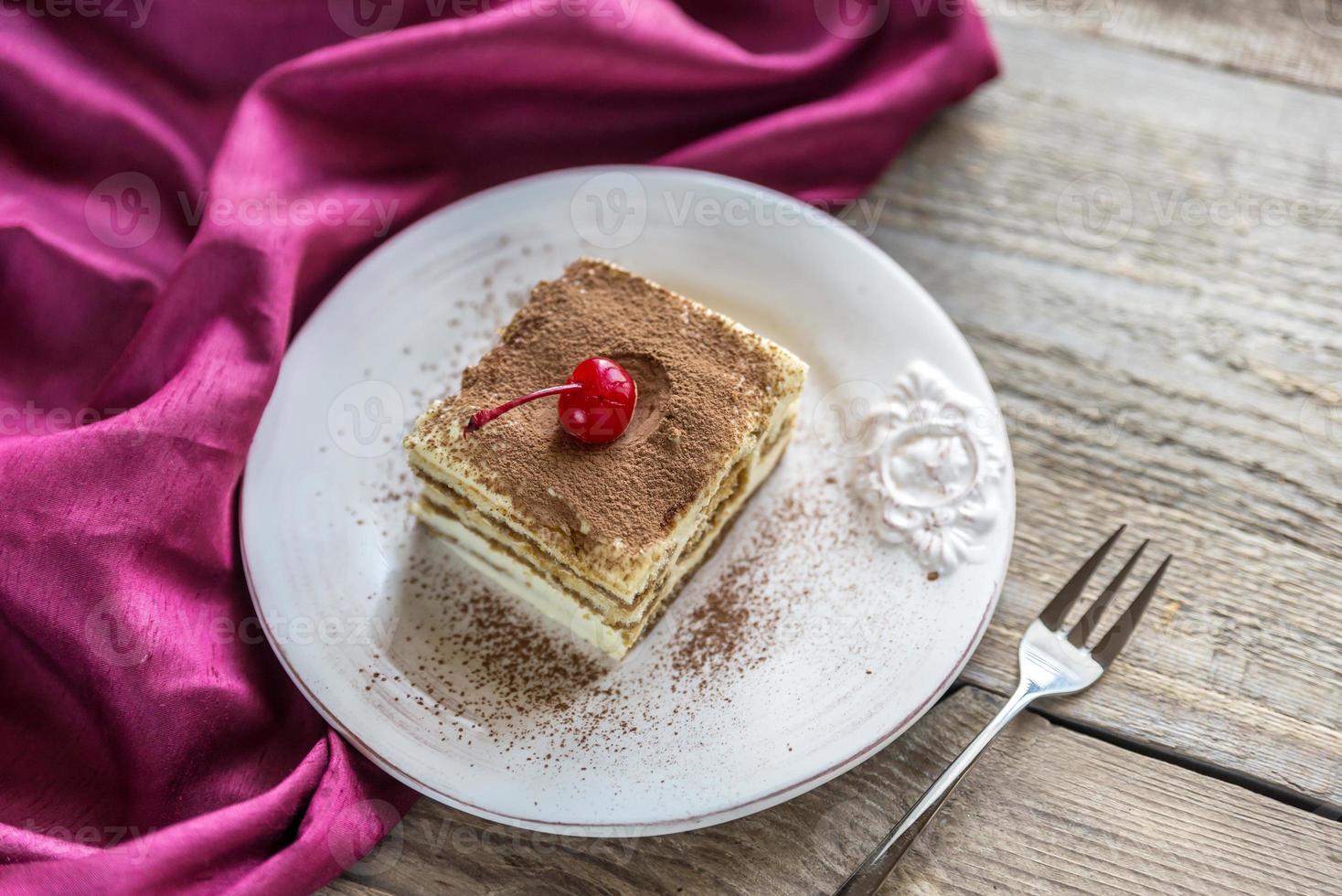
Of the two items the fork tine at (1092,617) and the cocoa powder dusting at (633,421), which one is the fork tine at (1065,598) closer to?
the fork tine at (1092,617)

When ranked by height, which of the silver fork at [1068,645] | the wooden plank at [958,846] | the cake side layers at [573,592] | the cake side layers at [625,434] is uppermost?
the cake side layers at [625,434]

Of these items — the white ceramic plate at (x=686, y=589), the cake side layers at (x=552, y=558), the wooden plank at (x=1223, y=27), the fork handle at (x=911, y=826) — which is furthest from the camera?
the wooden plank at (x=1223, y=27)

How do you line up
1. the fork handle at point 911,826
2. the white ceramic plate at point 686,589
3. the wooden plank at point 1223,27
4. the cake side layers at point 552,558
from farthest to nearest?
the wooden plank at point 1223,27 < the cake side layers at point 552,558 < the white ceramic plate at point 686,589 < the fork handle at point 911,826

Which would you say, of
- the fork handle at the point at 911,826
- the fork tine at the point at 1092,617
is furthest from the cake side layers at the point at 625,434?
the fork tine at the point at 1092,617

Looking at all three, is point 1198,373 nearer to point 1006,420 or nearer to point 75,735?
point 1006,420

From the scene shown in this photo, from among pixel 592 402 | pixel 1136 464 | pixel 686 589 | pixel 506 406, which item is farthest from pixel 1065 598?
pixel 506 406

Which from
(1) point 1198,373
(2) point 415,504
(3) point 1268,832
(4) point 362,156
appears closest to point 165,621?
(2) point 415,504

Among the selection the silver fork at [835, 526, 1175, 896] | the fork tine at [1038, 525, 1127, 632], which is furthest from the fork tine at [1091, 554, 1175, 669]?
the fork tine at [1038, 525, 1127, 632]
